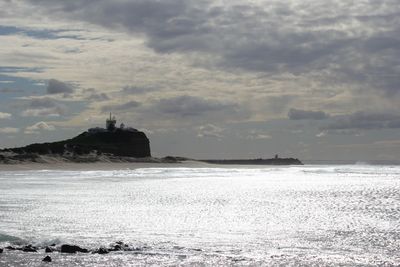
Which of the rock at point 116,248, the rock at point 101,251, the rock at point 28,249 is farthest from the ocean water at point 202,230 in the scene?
the rock at point 116,248

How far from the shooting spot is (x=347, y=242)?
1288 inches

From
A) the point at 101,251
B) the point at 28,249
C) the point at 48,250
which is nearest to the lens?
the point at 101,251

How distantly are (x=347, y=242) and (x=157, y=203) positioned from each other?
2812cm

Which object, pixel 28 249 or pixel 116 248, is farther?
pixel 116 248

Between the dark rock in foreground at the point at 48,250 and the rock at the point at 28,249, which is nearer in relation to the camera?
the dark rock in foreground at the point at 48,250

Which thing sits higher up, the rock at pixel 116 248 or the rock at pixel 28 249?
the rock at pixel 116 248

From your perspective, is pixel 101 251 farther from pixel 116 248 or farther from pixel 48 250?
pixel 48 250

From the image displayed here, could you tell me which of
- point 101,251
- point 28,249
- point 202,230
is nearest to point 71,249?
point 101,251

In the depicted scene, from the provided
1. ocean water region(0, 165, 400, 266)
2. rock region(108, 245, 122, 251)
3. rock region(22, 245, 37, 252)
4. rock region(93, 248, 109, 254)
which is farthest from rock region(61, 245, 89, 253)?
rock region(22, 245, 37, 252)

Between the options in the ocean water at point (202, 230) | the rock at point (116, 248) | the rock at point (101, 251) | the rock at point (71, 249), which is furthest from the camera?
the rock at point (116, 248)

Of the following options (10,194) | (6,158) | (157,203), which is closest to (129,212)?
(157,203)

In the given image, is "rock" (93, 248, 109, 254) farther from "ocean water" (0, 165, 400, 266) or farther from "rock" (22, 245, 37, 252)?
"rock" (22, 245, 37, 252)

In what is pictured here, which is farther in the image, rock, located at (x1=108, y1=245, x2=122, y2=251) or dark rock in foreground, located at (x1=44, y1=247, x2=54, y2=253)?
rock, located at (x1=108, y1=245, x2=122, y2=251)

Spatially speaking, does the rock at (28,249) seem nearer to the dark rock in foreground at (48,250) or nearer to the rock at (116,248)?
the dark rock in foreground at (48,250)
